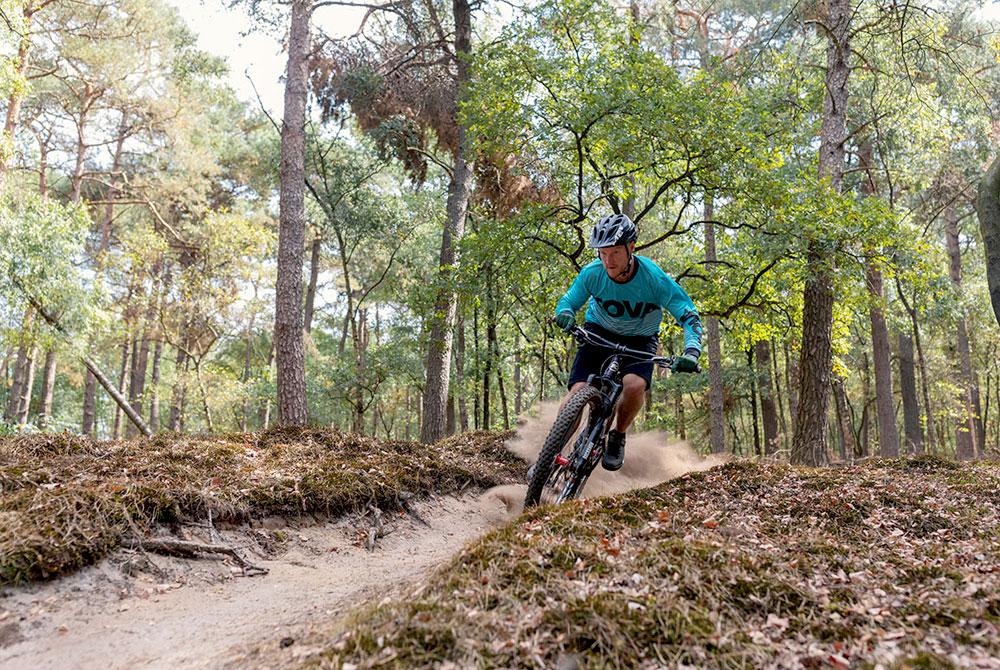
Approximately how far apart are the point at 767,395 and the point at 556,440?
16.4 meters

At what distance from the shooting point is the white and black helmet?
460 centimetres

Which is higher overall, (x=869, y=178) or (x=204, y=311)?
(x=869, y=178)

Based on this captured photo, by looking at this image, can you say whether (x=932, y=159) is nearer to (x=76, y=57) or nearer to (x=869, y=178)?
(x=869, y=178)

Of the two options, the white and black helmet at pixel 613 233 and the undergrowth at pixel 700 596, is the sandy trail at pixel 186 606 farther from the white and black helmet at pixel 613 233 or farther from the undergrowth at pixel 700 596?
the white and black helmet at pixel 613 233

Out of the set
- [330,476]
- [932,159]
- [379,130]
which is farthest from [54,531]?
[932,159]

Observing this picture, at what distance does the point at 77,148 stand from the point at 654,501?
72.5ft

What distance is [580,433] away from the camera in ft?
15.9

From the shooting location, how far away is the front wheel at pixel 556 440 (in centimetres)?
456

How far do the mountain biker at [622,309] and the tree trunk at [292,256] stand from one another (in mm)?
5047

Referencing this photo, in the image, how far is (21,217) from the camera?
10594 millimetres

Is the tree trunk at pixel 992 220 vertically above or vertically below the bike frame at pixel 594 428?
above

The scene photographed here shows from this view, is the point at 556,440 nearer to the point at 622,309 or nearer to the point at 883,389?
the point at 622,309

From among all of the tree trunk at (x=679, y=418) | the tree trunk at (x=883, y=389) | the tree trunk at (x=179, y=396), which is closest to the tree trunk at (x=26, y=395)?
the tree trunk at (x=179, y=396)

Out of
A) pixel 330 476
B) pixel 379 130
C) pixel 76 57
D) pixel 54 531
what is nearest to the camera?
pixel 54 531
